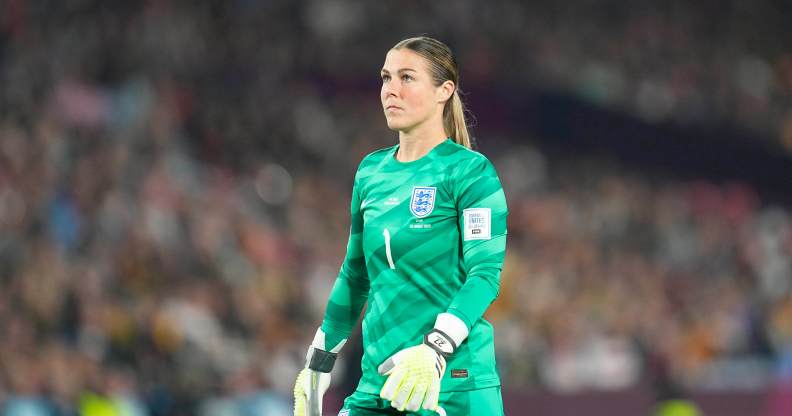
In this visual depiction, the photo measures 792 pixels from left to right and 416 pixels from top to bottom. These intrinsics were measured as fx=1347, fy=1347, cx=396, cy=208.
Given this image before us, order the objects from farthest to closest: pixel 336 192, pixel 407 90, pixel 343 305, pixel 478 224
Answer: pixel 336 192
pixel 343 305
pixel 407 90
pixel 478 224

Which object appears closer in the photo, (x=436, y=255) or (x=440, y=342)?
(x=440, y=342)

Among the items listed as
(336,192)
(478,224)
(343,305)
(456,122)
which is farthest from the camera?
(336,192)

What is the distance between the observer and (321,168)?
15.6 m

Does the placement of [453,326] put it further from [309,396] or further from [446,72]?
[446,72]

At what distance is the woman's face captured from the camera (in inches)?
177

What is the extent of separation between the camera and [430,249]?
4.39 metres

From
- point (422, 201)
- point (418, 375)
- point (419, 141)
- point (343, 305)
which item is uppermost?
point (419, 141)

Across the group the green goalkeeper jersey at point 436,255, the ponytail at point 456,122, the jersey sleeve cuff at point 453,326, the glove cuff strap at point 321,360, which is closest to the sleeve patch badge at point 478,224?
the green goalkeeper jersey at point 436,255

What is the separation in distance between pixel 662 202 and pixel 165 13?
713 cm

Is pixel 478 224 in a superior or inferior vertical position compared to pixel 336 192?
inferior

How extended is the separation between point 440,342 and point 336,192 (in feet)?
35.5

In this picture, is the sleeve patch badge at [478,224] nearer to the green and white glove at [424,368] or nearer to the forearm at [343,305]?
the green and white glove at [424,368]

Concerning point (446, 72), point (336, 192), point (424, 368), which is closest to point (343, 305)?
point (424, 368)

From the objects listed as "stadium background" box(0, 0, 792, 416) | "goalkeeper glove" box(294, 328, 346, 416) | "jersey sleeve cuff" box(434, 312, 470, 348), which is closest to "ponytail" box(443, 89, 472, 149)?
"jersey sleeve cuff" box(434, 312, 470, 348)
